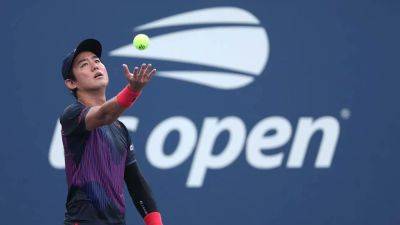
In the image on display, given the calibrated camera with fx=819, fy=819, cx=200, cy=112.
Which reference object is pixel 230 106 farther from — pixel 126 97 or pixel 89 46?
pixel 126 97

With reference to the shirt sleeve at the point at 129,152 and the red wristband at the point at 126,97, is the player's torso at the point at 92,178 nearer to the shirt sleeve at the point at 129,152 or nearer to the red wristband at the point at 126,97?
the shirt sleeve at the point at 129,152

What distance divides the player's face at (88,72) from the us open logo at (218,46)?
2.51 metres

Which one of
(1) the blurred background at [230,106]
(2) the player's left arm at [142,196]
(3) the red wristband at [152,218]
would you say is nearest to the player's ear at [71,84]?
(2) the player's left arm at [142,196]

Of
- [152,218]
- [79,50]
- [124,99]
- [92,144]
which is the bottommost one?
[152,218]

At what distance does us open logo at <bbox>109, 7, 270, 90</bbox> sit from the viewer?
6539 millimetres

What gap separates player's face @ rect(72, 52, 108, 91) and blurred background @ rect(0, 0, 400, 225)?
7.51ft

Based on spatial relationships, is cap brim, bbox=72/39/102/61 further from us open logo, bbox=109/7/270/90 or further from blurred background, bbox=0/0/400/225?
us open logo, bbox=109/7/270/90

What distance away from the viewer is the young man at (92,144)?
3.59 meters

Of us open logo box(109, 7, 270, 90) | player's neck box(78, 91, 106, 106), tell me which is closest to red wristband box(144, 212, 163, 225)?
player's neck box(78, 91, 106, 106)

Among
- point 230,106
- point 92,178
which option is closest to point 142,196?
point 92,178

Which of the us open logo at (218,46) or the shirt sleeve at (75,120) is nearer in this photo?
the shirt sleeve at (75,120)

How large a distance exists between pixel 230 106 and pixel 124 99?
3.23m

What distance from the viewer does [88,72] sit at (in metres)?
3.94

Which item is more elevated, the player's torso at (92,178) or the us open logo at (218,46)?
the us open logo at (218,46)
